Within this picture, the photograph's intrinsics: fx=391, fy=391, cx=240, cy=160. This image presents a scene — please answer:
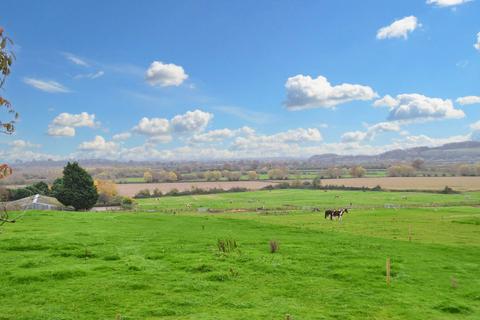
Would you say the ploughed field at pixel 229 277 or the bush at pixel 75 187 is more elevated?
the bush at pixel 75 187

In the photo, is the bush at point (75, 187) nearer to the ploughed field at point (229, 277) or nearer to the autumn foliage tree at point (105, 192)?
the autumn foliage tree at point (105, 192)

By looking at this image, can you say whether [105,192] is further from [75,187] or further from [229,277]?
[229,277]

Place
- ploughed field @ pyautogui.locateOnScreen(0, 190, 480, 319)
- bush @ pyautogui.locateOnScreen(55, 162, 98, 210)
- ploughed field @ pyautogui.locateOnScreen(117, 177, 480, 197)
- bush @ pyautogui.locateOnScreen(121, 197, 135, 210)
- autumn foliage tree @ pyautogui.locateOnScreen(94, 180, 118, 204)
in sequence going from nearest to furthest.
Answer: ploughed field @ pyautogui.locateOnScreen(0, 190, 480, 319)
bush @ pyautogui.locateOnScreen(55, 162, 98, 210)
bush @ pyautogui.locateOnScreen(121, 197, 135, 210)
autumn foliage tree @ pyautogui.locateOnScreen(94, 180, 118, 204)
ploughed field @ pyautogui.locateOnScreen(117, 177, 480, 197)

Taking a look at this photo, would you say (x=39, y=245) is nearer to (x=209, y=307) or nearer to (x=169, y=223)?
(x=209, y=307)

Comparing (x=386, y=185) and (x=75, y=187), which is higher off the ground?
(x=75, y=187)

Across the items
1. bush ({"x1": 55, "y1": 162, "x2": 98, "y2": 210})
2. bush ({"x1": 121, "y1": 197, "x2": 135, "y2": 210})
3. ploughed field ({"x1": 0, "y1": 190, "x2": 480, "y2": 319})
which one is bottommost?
bush ({"x1": 121, "y1": 197, "x2": 135, "y2": 210})

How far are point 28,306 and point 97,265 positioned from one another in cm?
586

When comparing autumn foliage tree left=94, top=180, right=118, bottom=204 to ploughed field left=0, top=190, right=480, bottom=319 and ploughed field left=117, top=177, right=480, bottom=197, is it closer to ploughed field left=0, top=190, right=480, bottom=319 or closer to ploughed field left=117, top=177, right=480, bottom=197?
ploughed field left=117, top=177, right=480, bottom=197

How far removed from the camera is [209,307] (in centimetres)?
1588

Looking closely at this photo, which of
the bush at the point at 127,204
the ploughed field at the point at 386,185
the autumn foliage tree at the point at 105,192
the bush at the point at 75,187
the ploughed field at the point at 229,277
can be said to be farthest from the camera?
the ploughed field at the point at 386,185

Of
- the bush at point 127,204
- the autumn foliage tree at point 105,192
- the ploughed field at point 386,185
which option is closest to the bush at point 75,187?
the bush at point 127,204

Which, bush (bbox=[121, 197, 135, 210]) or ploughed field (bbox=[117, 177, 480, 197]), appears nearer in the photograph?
bush (bbox=[121, 197, 135, 210])

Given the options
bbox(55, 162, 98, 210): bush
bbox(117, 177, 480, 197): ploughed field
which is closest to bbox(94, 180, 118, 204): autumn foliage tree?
bbox(117, 177, 480, 197): ploughed field

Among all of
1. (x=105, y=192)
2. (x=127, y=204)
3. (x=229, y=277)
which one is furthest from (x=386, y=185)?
(x=229, y=277)
